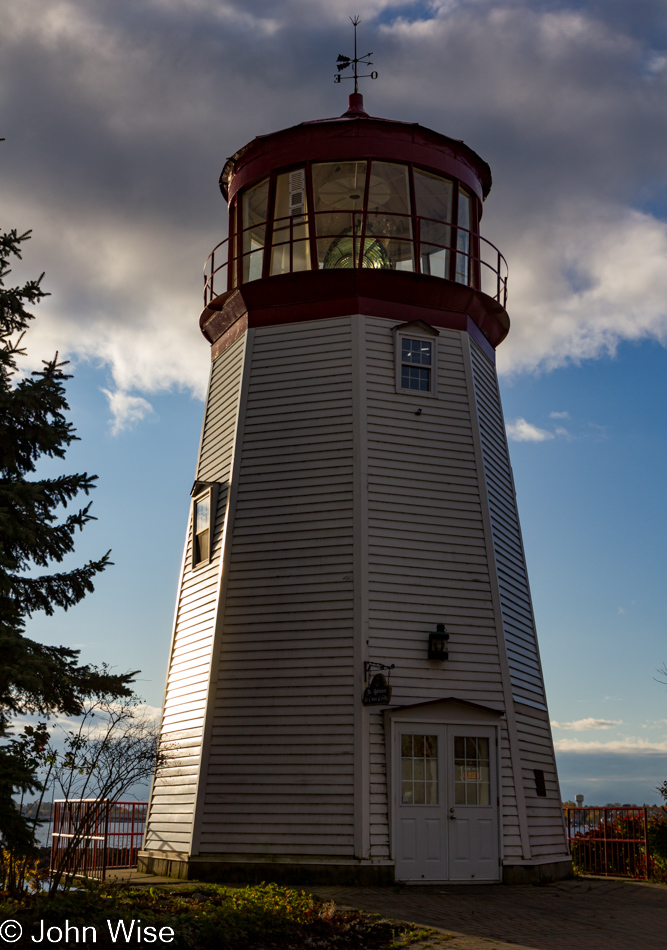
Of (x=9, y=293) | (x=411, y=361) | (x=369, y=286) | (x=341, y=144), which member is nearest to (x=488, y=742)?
(x=411, y=361)

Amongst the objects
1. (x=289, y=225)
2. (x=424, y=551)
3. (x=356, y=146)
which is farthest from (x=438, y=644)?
(x=356, y=146)

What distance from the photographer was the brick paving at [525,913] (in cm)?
934

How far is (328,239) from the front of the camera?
1697cm

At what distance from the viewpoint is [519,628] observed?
611 inches

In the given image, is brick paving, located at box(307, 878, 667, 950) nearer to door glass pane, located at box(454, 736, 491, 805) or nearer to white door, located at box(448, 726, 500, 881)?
white door, located at box(448, 726, 500, 881)

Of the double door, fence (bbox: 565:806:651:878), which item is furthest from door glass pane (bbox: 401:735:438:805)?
fence (bbox: 565:806:651:878)

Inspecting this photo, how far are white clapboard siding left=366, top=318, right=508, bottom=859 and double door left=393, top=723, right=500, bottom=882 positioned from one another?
25cm

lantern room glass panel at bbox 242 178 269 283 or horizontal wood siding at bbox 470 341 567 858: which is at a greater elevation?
lantern room glass panel at bbox 242 178 269 283

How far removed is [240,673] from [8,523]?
5115 millimetres

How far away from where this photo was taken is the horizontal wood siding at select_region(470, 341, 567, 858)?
14383 mm

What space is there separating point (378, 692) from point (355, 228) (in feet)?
27.1

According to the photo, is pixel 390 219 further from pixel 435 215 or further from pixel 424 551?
pixel 424 551

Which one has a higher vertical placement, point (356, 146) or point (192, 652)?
point (356, 146)

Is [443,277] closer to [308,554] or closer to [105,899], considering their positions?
[308,554]
